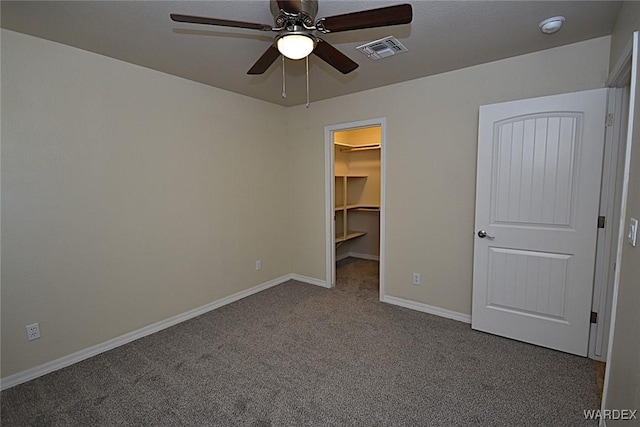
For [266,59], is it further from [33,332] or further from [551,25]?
[33,332]

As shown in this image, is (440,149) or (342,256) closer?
(440,149)

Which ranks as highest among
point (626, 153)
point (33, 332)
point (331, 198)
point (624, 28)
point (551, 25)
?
point (551, 25)

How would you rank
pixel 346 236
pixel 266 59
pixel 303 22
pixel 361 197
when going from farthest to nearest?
pixel 361 197 < pixel 346 236 < pixel 266 59 < pixel 303 22

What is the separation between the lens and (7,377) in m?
2.06

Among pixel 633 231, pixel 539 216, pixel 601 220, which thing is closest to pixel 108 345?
pixel 633 231

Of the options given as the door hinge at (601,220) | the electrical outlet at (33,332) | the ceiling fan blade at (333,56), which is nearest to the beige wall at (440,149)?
the door hinge at (601,220)

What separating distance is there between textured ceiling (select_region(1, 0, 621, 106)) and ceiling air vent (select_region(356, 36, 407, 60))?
6 centimetres

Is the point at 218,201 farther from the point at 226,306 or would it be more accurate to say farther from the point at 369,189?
the point at 369,189

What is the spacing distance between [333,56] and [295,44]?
13.9 inches

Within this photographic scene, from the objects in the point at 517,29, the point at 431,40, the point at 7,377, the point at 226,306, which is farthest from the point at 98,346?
the point at 517,29

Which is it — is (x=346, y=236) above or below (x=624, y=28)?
below

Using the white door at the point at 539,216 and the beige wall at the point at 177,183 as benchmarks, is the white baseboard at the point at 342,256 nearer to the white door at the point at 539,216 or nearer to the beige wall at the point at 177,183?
the beige wall at the point at 177,183

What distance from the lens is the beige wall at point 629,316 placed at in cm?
129

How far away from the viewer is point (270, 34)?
6.97 ft
